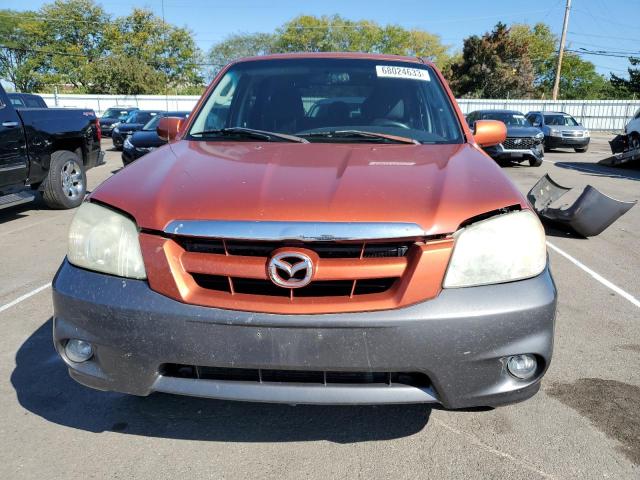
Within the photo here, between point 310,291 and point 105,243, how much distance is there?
2.67 feet

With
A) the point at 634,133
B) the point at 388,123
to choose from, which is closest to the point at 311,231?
the point at 388,123

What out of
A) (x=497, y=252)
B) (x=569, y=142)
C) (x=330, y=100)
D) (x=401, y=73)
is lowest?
(x=569, y=142)

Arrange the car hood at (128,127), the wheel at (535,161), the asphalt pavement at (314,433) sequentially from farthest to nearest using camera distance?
the car hood at (128,127)
the wheel at (535,161)
the asphalt pavement at (314,433)

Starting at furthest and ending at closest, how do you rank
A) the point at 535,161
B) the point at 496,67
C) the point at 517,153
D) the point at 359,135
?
the point at 496,67, the point at 535,161, the point at 517,153, the point at 359,135

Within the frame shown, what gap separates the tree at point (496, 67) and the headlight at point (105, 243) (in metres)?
50.2

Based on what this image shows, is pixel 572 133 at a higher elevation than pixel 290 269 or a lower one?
lower

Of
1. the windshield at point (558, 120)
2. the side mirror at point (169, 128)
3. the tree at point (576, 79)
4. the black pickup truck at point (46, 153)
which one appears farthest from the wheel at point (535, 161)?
the tree at point (576, 79)

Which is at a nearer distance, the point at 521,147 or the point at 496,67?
the point at 521,147

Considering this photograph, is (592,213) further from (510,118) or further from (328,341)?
(510,118)

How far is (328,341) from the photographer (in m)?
1.81

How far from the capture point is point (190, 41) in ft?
203

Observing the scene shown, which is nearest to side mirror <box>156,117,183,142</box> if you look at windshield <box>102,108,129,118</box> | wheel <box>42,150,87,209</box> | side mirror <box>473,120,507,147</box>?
side mirror <box>473,120,507,147</box>

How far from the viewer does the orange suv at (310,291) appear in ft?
6.00

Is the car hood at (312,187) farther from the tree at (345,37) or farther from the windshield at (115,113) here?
the tree at (345,37)
